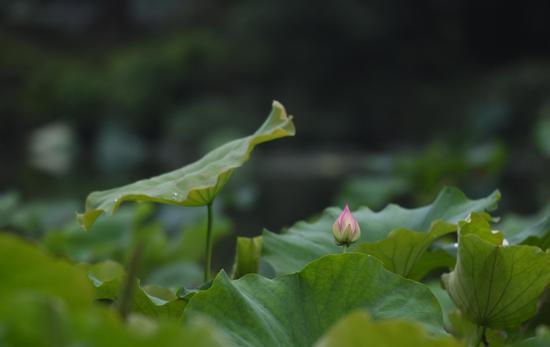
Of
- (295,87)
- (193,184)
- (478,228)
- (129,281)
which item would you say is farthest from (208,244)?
(295,87)

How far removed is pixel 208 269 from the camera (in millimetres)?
576

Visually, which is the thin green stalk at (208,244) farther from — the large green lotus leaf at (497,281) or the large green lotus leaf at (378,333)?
the large green lotus leaf at (378,333)

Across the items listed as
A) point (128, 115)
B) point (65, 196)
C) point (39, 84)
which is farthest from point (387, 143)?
point (65, 196)

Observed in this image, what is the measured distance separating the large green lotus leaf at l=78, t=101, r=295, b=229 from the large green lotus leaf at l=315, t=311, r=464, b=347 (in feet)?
0.77

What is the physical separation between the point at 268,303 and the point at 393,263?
126mm

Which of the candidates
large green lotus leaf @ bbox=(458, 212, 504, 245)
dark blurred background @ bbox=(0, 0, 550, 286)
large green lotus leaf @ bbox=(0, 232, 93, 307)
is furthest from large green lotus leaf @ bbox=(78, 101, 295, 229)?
dark blurred background @ bbox=(0, 0, 550, 286)

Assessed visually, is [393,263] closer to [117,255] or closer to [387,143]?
[117,255]

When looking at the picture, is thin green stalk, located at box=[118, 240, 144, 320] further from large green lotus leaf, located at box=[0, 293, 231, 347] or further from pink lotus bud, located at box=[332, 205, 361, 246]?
pink lotus bud, located at box=[332, 205, 361, 246]

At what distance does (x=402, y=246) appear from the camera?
547mm

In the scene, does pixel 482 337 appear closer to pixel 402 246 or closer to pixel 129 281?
pixel 402 246

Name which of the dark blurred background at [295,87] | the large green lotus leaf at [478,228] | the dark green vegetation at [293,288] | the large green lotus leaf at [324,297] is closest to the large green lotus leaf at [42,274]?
the dark green vegetation at [293,288]

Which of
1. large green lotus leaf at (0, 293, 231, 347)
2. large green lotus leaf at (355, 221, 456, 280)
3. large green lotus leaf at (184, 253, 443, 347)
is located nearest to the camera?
large green lotus leaf at (0, 293, 231, 347)

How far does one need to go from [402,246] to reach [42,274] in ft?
0.96

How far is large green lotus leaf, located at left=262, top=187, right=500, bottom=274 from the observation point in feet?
1.88
